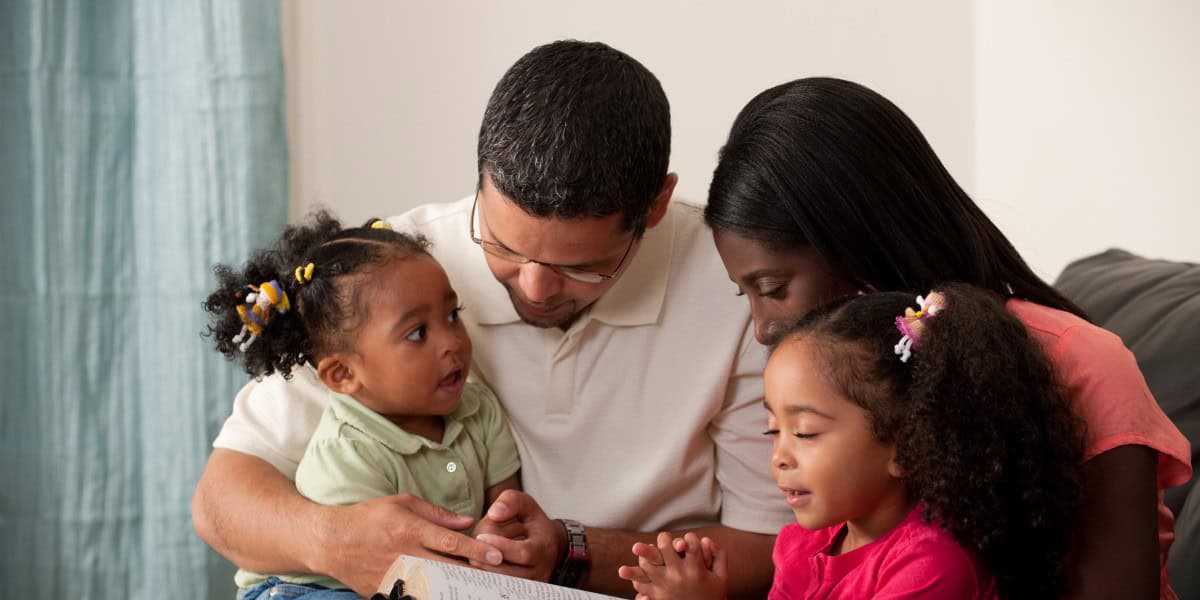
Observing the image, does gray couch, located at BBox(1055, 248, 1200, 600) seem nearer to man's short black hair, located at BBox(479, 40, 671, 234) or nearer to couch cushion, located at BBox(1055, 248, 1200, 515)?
couch cushion, located at BBox(1055, 248, 1200, 515)

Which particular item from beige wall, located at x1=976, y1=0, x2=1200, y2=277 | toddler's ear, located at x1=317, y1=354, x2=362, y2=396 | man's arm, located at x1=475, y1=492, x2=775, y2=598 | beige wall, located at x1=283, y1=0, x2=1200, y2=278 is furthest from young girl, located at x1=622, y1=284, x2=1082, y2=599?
beige wall, located at x1=283, y1=0, x2=1200, y2=278

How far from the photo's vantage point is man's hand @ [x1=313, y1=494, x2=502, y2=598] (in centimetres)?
151

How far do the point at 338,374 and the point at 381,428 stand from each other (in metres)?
0.12

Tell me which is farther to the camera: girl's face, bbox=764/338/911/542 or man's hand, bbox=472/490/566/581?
man's hand, bbox=472/490/566/581

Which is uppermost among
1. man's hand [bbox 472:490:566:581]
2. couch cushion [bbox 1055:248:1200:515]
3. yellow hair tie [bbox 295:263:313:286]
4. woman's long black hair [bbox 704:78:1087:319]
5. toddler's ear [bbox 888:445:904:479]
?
woman's long black hair [bbox 704:78:1087:319]

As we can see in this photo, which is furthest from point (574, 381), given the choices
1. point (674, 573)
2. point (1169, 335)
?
point (1169, 335)

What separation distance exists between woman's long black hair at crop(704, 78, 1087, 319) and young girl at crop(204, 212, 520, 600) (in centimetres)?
56

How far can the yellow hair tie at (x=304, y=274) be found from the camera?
1.82 meters

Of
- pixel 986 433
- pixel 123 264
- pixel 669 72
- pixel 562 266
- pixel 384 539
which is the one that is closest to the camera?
pixel 986 433

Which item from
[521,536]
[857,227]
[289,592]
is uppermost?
[857,227]

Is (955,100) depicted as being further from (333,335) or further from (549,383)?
(333,335)

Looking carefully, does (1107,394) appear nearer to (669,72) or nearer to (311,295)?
(311,295)

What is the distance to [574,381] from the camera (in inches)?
74.2

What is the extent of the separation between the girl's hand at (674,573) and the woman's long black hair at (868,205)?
40 cm
